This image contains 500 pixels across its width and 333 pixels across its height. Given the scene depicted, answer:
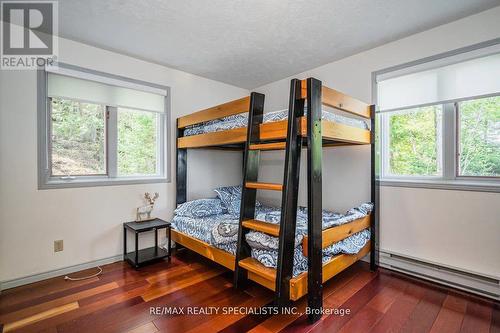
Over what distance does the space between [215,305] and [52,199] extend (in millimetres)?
1875

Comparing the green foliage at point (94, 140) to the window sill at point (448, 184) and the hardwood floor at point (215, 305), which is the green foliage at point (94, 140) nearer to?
the hardwood floor at point (215, 305)

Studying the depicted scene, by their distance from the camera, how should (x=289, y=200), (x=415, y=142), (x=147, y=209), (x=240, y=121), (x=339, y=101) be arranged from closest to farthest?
1. (x=289, y=200)
2. (x=339, y=101)
3. (x=240, y=121)
4. (x=415, y=142)
5. (x=147, y=209)

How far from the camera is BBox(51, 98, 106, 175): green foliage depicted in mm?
2414

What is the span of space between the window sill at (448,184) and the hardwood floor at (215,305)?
90cm

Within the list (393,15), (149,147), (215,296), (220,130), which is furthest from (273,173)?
(393,15)

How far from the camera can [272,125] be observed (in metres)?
1.85

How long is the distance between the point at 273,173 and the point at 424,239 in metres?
2.00

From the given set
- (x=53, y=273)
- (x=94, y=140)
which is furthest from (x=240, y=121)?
(x=53, y=273)

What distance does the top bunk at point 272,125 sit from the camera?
1793mm

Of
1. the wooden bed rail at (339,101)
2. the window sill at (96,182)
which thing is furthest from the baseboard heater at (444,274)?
the window sill at (96,182)

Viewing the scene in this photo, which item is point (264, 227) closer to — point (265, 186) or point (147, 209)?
point (265, 186)

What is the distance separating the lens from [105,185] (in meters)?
2.59

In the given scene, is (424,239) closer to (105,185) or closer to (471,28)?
(471,28)

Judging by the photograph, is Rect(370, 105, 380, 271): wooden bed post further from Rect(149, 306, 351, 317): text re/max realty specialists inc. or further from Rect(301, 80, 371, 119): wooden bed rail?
Rect(149, 306, 351, 317): text re/max realty specialists inc.
